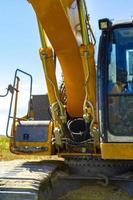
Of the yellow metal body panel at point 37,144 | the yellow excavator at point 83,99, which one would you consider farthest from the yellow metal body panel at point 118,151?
the yellow metal body panel at point 37,144

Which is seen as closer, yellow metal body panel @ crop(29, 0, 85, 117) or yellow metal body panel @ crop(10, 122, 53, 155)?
yellow metal body panel @ crop(29, 0, 85, 117)

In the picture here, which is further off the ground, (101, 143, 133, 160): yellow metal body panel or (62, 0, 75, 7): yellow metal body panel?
(62, 0, 75, 7): yellow metal body panel

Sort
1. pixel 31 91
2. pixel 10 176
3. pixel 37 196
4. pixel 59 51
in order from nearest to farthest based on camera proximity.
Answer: pixel 37 196 → pixel 10 176 → pixel 59 51 → pixel 31 91

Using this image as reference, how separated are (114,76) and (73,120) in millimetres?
1284

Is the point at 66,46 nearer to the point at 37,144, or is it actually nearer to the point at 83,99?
the point at 83,99

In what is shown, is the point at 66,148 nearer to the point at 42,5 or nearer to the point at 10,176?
the point at 10,176

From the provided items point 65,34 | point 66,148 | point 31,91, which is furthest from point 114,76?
point 31,91

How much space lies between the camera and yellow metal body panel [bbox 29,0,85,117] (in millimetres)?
7082

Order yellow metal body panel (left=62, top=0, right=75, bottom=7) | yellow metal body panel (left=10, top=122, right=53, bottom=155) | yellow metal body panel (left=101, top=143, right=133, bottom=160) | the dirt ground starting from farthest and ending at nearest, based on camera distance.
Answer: yellow metal body panel (left=10, top=122, right=53, bottom=155)
the dirt ground
yellow metal body panel (left=62, top=0, right=75, bottom=7)
yellow metal body panel (left=101, top=143, right=133, bottom=160)

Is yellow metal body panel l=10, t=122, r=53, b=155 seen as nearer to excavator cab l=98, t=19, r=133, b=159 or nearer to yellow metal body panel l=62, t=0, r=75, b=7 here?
excavator cab l=98, t=19, r=133, b=159

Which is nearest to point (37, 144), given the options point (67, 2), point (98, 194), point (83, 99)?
point (83, 99)

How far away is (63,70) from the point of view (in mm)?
8047

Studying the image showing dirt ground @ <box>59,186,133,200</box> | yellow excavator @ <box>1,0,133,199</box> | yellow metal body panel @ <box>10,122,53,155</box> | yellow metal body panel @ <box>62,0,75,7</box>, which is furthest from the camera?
yellow metal body panel @ <box>10,122,53,155</box>

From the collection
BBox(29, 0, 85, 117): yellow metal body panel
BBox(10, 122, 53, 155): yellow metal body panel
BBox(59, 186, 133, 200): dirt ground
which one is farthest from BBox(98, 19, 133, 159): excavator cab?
BBox(10, 122, 53, 155): yellow metal body panel
